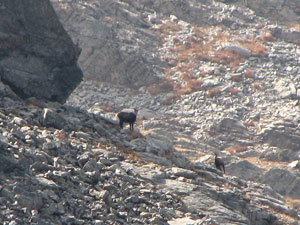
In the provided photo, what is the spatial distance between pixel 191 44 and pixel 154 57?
13.0 feet

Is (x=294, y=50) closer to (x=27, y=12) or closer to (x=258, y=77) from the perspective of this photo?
Result: (x=258, y=77)

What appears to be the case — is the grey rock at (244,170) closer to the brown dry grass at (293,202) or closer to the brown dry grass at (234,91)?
the brown dry grass at (293,202)

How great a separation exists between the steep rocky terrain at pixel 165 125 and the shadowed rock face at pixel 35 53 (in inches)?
33.7

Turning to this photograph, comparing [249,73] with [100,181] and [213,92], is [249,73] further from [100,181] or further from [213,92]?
[100,181]

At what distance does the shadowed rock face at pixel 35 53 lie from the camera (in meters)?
23.3

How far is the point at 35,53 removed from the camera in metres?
24.1

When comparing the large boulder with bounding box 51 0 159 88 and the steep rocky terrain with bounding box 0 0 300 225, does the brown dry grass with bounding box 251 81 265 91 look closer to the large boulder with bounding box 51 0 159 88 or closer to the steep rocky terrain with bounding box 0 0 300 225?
the steep rocky terrain with bounding box 0 0 300 225

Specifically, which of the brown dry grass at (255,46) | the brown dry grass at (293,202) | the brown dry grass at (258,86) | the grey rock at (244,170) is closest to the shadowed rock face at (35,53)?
the grey rock at (244,170)

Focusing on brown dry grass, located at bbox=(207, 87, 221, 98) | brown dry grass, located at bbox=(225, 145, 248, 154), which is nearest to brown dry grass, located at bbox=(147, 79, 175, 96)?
brown dry grass, located at bbox=(207, 87, 221, 98)

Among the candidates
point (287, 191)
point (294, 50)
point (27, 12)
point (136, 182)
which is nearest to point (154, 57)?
point (294, 50)

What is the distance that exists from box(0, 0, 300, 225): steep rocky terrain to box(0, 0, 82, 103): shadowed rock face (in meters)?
0.86

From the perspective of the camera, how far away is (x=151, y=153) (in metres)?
21.2

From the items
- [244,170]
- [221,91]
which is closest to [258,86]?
[221,91]

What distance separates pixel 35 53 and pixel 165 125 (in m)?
16.0
